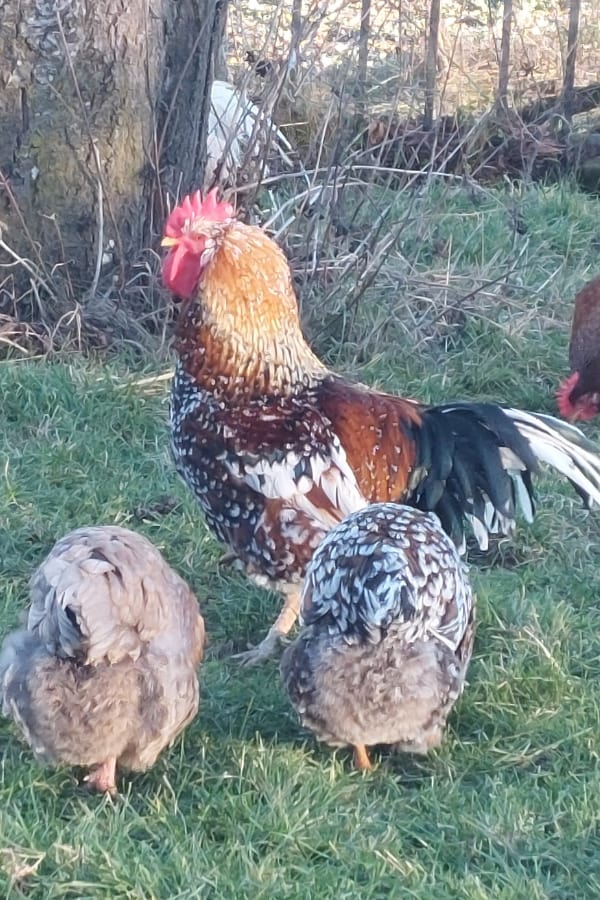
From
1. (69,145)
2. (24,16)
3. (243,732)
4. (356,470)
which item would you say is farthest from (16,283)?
(243,732)

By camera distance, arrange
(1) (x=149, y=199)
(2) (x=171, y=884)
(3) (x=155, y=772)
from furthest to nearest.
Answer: (1) (x=149, y=199)
(3) (x=155, y=772)
(2) (x=171, y=884)

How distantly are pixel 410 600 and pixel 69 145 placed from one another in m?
3.79

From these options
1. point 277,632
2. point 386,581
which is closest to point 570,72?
point 277,632

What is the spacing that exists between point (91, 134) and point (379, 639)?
12.3ft

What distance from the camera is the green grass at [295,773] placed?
322 centimetres

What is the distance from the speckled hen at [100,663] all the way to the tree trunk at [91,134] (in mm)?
3102

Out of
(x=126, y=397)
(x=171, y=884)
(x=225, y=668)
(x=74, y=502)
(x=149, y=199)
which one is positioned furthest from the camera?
(x=149, y=199)

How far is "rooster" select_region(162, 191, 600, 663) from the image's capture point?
4.19 metres

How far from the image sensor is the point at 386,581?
3.35 meters

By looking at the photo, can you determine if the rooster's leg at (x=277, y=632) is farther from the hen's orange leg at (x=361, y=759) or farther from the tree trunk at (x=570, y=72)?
the tree trunk at (x=570, y=72)

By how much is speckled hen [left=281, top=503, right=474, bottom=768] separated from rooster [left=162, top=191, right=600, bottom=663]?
24.9 inches

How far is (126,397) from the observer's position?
19.9 ft

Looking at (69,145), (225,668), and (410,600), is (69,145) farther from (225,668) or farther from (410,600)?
(410,600)

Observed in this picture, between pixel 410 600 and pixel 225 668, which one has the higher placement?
pixel 410 600
